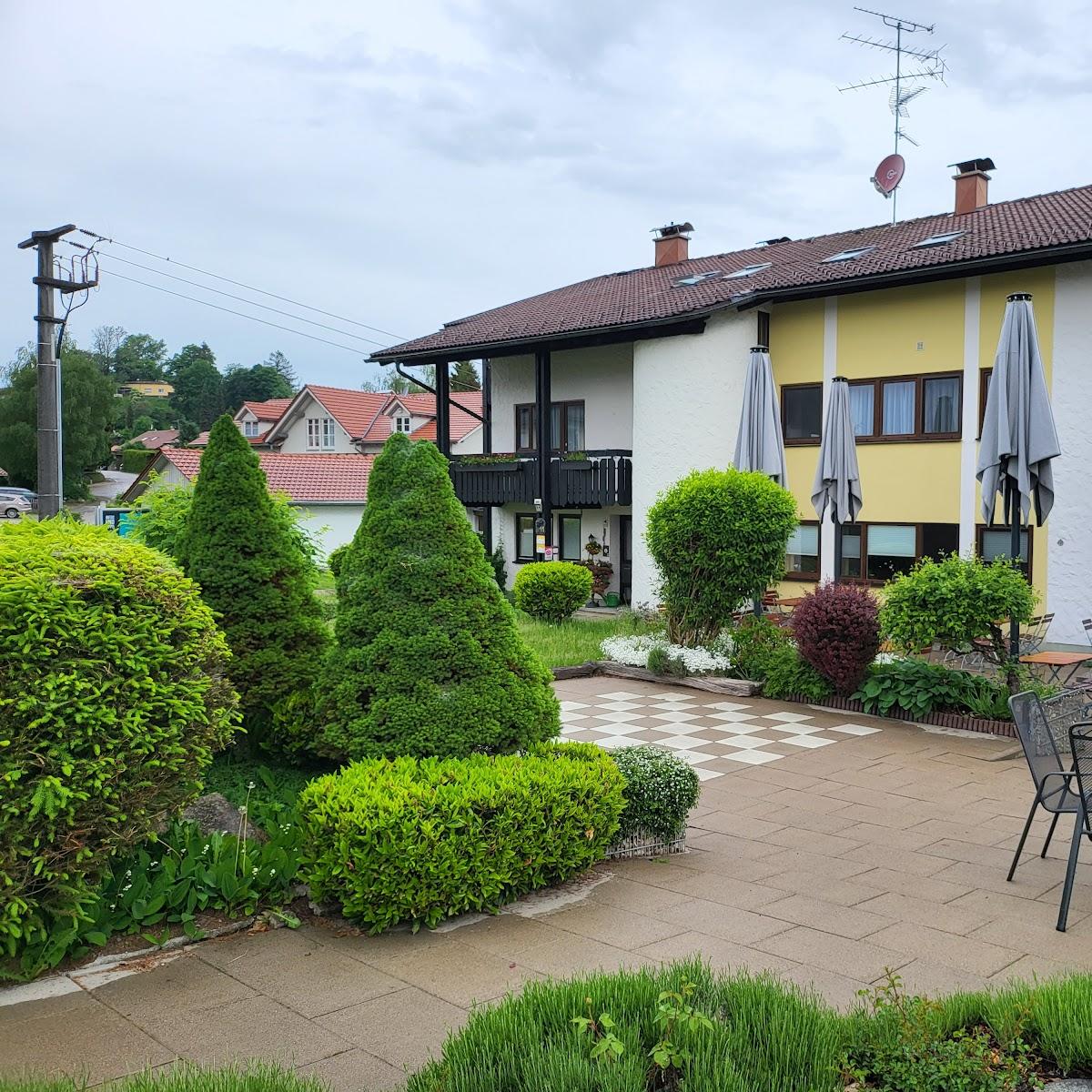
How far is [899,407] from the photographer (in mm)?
17844

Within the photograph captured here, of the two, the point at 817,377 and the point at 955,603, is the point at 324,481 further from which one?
the point at 955,603

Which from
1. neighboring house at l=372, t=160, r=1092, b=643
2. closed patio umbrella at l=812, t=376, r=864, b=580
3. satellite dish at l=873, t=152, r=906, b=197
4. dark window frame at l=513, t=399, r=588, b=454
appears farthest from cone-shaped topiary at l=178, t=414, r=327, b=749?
satellite dish at l=873, t=152, r=906, b=197

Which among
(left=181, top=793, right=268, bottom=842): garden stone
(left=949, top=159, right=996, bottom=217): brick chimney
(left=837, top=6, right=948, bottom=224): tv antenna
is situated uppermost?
(left=837, top=6, right=948, bottom=224): tv antenna

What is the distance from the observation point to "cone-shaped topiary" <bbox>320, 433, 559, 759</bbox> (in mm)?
5672

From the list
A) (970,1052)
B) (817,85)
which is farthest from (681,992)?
(817,85)

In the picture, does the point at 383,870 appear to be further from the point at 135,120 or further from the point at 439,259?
the point at 439,259

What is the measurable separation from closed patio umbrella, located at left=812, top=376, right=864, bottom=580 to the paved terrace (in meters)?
6.84

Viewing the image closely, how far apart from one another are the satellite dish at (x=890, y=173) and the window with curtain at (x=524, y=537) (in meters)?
11.0

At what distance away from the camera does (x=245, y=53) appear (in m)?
9.41

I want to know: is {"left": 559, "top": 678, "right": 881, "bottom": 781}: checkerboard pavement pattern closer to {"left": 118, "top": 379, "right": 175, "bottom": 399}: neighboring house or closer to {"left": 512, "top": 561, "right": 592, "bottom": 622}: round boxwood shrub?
{"left": 512, "top": 561, "right": 592, "bottom": 622}: round boxwood shrub

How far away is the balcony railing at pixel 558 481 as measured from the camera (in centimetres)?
2198

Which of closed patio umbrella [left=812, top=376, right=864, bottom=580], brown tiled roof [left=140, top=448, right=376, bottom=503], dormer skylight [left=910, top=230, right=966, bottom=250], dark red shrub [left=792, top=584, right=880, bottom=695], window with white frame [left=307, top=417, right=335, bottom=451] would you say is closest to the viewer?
dark red shrub [left=792, top=584, right=880, bottom=695]

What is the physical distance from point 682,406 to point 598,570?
4.66 meters

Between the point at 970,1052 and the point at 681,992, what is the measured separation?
887mm
